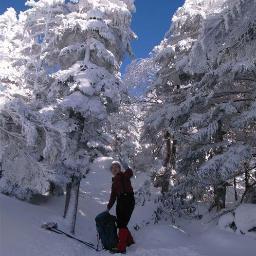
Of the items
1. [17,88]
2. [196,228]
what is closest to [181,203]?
[196,228]

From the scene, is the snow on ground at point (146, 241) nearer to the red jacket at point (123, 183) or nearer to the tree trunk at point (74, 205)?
the tree trunk at point (74, 205)

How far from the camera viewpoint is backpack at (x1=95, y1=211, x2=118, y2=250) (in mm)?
10008

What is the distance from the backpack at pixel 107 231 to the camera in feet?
32.8

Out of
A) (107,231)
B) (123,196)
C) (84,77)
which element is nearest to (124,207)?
(123,196)

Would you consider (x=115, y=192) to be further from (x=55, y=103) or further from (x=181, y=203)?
(x=55, y=103)

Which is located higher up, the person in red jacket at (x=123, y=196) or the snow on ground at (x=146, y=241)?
the person in red jacket at (x=123, y=196)

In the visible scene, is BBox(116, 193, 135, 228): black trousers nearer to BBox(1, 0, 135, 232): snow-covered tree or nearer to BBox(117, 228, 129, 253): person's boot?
BBox(117, 228, 129, 253): person's boot

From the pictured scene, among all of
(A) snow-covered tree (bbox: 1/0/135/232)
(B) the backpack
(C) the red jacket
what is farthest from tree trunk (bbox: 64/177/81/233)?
(C) the red jacket

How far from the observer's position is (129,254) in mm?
9469

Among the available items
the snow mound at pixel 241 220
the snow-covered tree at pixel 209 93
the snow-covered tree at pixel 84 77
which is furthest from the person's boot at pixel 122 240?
the snow-covered tree at pixel 84 77

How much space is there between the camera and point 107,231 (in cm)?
1009

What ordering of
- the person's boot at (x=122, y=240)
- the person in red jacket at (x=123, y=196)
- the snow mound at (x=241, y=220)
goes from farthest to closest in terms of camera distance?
the snow mound at (x=241, y=220), the person in red jacket at (x=123, y=196), the person's boot at (x=122, y=240)

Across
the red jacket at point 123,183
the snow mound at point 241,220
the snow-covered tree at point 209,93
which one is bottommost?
the snow mound at point 241,220

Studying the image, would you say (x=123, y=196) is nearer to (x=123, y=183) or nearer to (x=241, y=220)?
(x=123, y=183)
